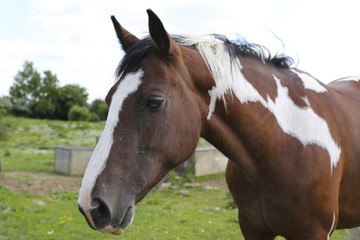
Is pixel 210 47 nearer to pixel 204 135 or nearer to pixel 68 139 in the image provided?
pixel 204 135

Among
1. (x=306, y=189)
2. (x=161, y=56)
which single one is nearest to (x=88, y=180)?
(x=161, y=56)

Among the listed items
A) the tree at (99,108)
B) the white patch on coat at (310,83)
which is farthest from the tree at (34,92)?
the white patch on coat at (310,83)

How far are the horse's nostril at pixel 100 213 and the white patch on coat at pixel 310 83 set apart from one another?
1644mm

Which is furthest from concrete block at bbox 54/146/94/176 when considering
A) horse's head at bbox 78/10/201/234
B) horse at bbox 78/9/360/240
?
horse's head at bbox 78/10/201/234

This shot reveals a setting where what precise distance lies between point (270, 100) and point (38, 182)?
987 cm

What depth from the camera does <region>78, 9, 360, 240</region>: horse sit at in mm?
2217

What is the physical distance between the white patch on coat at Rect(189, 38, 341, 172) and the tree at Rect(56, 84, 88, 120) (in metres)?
40.7

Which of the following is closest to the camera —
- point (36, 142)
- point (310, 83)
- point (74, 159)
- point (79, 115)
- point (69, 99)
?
point (310, 83)

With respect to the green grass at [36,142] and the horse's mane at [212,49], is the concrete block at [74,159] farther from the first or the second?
the horse's mane at [212,49]

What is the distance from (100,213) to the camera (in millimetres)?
2098

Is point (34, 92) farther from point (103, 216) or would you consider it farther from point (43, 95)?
point (103, 216)

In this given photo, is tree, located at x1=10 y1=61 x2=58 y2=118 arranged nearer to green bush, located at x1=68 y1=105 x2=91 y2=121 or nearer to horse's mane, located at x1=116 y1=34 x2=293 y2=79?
green bush, located at x1=68 y1=105 x2=91 y2=121

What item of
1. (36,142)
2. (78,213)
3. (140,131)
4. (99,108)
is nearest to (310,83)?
(140,131)

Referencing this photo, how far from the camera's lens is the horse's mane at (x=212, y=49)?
2.37m
